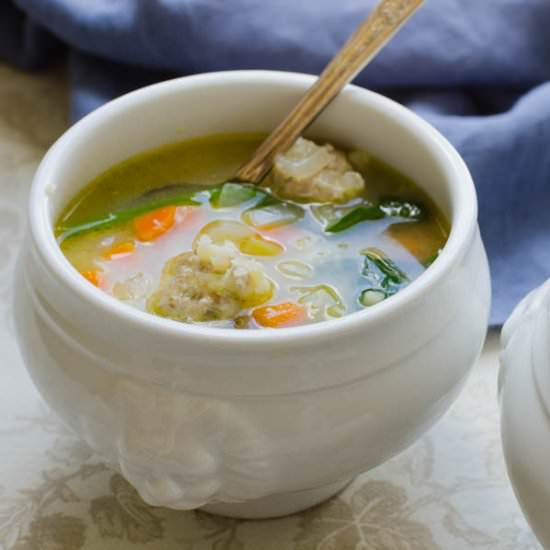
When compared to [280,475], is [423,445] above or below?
below

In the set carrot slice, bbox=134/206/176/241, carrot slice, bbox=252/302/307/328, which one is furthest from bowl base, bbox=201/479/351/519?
carrot slice, bbox=134/206/176/241

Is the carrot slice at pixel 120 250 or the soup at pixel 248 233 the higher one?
the soup at pixel 248 233

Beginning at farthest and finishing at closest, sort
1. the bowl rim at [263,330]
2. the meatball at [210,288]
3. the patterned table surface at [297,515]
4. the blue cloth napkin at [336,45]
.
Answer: the blue cloth napkin at [336,45] < the patterned table surface at [297,515] < the meatball at [210,288] < the bowl rim at [263,330]

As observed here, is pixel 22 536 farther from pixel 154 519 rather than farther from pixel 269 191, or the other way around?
pixel 269 191

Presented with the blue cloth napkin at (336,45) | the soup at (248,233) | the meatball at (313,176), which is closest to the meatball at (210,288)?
the soup at (248,233)

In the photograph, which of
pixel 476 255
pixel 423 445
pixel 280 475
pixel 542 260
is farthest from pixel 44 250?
pixel 542 260

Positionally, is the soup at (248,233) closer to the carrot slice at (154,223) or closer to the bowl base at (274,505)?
the carrot slice at (154,223)
